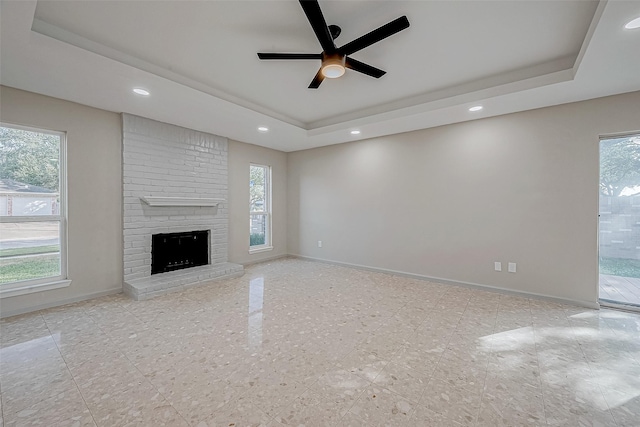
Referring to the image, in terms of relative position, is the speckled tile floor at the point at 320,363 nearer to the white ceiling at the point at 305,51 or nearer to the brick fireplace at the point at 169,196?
the brick fireplace at the point at 169,196

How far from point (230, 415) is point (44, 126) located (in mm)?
3902

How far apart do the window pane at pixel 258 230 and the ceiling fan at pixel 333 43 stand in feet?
12.3

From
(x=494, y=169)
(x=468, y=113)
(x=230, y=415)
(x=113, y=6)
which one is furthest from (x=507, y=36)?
(x=230, y=415)

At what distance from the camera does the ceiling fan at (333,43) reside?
1.80m

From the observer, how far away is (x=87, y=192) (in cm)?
349

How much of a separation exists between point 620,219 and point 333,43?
3.94 metres

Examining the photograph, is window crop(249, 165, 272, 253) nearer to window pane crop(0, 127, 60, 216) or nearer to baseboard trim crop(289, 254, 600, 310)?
baseboard trim crop(289, 254, 600, 310)

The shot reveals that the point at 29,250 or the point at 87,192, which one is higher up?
the point at 87,192

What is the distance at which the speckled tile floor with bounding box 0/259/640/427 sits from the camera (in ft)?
5.29

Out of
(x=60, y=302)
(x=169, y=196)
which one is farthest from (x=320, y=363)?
(x=169, y=196)

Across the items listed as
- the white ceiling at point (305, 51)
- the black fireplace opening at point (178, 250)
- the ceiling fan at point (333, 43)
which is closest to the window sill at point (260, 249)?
Result: the black fireplace opening at point (178, 250)

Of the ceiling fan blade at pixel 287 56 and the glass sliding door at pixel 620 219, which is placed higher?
the ceiling fan blade at pixel 287 56

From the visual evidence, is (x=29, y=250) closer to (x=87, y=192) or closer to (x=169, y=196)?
(x=87, y=192)

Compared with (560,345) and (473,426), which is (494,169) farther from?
(473,426)
